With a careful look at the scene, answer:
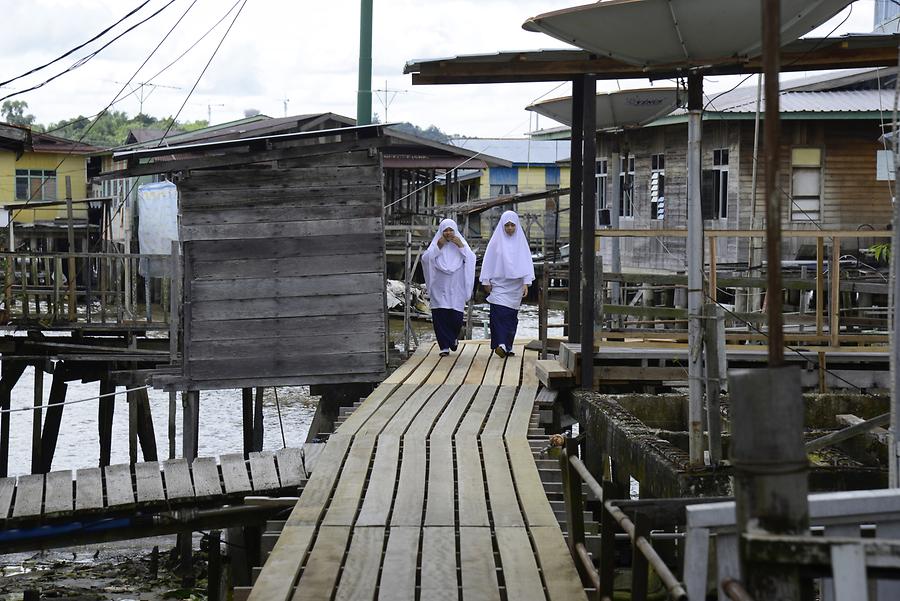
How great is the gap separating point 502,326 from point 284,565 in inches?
294

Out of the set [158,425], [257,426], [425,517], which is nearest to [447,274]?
[257,426]

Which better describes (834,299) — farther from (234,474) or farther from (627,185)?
(627,185)

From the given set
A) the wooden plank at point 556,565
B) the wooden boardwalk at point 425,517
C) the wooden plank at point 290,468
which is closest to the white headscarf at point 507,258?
the wooden boardwalk at point 425,517

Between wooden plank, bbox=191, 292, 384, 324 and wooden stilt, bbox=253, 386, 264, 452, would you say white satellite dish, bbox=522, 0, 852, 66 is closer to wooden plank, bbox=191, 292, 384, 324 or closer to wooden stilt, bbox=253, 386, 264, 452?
wooden plank, bbox=191, 292, 384, 324

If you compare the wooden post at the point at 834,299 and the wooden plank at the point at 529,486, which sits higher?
the wooden post at the point at 834,299

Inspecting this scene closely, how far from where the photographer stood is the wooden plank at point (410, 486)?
6.00m

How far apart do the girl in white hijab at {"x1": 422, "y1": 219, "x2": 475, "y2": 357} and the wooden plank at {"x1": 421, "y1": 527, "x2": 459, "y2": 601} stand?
6834 mm

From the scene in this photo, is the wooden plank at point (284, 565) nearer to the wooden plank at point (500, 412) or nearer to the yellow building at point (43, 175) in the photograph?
the wooden plank at point (500, 412)

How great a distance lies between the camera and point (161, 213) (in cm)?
3262

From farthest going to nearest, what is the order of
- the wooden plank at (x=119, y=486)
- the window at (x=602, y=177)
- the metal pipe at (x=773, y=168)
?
the window at (x=602, y=177) → the wooden plank at (x=119, y=486) → the metal pipe at (x=773, y=168)

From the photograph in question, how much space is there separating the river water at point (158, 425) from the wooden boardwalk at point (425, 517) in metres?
11.3

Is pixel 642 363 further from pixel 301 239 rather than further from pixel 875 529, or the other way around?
pixel 875 529

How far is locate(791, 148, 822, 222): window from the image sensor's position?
2291cm

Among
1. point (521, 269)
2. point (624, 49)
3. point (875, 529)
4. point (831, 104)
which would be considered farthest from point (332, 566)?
point (831, 104)
